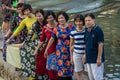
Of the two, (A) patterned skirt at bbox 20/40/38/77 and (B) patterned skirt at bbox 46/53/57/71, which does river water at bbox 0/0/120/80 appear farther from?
(B) patterned skirt at bbox 46/53/57/71

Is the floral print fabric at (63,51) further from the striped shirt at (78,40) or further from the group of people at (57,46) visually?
the striped shirt at (78,40)

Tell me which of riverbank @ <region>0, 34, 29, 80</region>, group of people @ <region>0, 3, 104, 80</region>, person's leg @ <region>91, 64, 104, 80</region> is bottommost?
riverbank @ <region>0, 34, 29, 80</region>

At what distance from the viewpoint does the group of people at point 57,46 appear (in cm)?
531

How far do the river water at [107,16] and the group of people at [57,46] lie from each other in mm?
1901

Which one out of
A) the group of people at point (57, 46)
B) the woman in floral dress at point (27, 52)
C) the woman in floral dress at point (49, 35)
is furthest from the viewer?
the woman in floral dress at point (27, 52)

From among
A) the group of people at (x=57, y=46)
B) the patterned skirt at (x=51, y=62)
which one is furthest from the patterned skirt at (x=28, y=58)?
the patterned skirt at (x=51, y=62)

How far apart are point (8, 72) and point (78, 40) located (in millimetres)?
2106

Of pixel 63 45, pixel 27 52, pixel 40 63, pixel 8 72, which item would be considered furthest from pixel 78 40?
pixel 8 72

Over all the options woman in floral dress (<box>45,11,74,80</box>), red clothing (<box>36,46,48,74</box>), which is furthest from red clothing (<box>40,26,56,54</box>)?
red clothing (<box>36,46,48,74</box>)

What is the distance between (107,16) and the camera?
15406 mm

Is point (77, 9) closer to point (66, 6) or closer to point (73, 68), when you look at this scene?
point (66, 6)

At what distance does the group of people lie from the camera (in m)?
5.31

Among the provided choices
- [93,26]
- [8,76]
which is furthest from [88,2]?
[93,26]

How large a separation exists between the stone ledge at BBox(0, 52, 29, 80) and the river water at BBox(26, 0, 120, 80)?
1.85 meters
